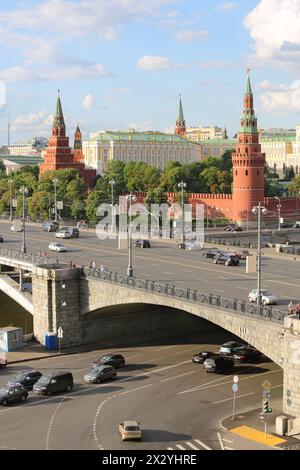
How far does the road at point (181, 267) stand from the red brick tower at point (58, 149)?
79.5 m

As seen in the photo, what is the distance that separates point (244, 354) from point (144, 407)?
377 inches

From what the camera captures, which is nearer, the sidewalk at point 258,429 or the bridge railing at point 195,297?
the sidewalk at point 258,429

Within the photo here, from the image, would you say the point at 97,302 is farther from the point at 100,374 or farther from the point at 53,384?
the point at 53,384

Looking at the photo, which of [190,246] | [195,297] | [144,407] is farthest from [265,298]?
[190,246]

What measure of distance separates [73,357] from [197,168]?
97.3 metres

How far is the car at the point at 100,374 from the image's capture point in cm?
4209

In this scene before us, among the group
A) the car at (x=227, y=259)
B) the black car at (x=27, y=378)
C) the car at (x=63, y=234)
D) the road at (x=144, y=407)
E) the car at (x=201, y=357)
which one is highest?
the car at (x=63, y=234)

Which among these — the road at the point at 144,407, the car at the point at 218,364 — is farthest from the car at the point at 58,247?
the car at the point at 218,364

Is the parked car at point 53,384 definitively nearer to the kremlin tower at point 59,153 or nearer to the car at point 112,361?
the car at point 112,361

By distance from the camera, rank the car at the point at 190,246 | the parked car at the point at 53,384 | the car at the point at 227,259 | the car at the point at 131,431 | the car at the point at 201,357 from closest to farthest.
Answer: the car at the point at 131,431 → the parked car at the point at 53,384 → the car at the point at 201,357 → the car at the point at 227,259 → the car at the point at 190,246

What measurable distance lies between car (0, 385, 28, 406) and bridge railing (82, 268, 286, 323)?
10.5 m

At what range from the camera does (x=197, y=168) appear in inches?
5645
